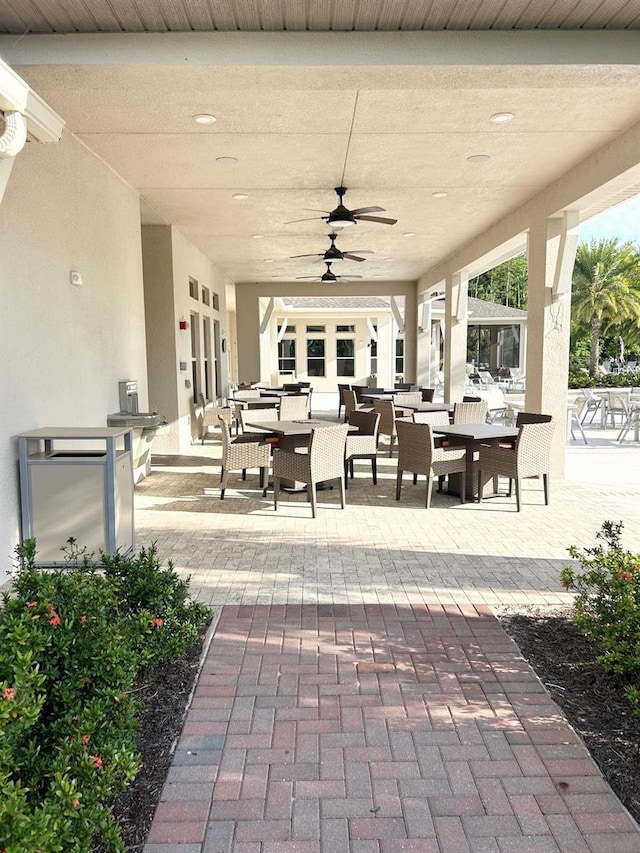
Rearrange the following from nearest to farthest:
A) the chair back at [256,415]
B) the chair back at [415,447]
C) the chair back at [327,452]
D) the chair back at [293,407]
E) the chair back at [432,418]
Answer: the chair back at [327,452] < the chair back at [415,447] < the chair back at [432,418] < the chair back at [256,415] < the chair back at [293,407]

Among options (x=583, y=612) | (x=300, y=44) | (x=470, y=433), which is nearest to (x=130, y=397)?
(x=470, y=433)

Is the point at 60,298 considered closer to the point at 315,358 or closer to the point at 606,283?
the point at 315,358

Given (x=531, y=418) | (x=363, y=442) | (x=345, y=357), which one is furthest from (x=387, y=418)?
(x=345, y=357)

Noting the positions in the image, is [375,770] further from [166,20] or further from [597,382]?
[597,382]

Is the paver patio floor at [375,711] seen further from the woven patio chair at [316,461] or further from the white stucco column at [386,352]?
the white stucco column at [386,352]

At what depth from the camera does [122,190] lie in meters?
7.21

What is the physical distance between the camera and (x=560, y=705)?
272cm

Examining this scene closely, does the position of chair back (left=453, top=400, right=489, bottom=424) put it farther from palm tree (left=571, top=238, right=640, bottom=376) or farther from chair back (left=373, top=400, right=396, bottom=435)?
palm tree (left=571, top=238, right=640, bottom=376)

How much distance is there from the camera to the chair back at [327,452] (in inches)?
238

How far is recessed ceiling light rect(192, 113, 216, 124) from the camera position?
5116 mm

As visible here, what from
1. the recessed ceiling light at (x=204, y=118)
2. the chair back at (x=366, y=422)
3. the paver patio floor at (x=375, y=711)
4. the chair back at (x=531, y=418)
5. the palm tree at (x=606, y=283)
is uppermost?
the palm tree at (x=606, y=283)

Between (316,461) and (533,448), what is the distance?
211 centimetres

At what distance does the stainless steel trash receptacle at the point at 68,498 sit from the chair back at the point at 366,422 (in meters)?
3.95

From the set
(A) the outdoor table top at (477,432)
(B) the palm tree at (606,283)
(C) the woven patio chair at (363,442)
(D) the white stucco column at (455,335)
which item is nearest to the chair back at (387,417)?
(C) the woven patio chair at (363,442)
